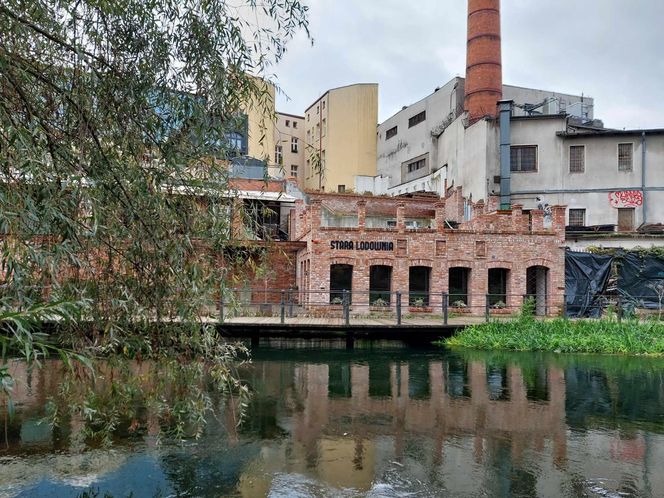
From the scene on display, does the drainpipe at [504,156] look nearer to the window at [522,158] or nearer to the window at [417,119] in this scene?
the window at [522,158]

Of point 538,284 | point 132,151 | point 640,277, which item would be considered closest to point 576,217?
point 538,284

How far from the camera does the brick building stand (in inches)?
803

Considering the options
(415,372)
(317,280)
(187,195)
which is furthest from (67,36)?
(317,280)

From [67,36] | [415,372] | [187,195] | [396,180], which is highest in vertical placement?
[396,180]

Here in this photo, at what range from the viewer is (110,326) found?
3906 mm

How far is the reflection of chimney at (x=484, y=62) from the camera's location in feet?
90.6

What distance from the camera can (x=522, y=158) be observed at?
26250 mm

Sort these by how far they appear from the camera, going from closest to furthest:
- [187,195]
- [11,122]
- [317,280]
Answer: [11,122]
[187,195]
[317,280]

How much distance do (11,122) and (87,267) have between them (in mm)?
1183

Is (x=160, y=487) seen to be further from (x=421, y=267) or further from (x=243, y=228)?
(x=421, y=267)

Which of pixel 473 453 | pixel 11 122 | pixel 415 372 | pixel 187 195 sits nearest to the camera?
pixel 11 122

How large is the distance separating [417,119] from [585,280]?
1678 centimetres

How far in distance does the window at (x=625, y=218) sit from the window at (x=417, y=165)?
11.1 m

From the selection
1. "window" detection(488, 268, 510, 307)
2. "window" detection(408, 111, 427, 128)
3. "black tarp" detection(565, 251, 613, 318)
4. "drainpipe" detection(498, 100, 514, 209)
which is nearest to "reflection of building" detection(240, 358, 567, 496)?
"black tarp" detection(565, 251, 613, 318)
